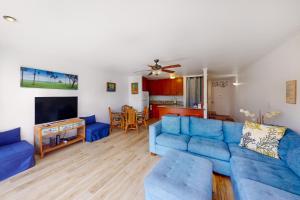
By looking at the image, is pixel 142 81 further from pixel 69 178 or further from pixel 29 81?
pixel 69 178

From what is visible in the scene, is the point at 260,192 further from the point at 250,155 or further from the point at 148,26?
the point at 148,26

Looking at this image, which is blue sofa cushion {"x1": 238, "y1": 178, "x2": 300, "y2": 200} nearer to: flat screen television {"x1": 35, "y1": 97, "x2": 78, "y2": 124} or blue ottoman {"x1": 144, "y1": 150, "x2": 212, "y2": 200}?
blue ottoman {"x1": 144, "y1": 150, "x2": 212, "y2": 200}

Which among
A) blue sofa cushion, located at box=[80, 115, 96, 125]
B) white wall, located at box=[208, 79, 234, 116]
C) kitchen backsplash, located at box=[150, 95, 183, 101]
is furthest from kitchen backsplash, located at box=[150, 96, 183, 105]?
blue sofa cushion, located at box=[80, 115, 96, 125]

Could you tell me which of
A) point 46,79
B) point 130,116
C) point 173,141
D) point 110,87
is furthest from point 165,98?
point 46,79

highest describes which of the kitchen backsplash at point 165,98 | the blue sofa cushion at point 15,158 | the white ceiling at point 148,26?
the white ceiling at point 148,26

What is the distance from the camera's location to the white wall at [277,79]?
2082 millimetres

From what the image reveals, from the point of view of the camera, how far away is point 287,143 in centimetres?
177

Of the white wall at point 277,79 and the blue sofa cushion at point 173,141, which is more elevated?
the white wall at point 277,79

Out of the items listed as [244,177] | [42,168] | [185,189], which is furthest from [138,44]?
[42,168]

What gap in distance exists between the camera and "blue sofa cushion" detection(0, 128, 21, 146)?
244cm

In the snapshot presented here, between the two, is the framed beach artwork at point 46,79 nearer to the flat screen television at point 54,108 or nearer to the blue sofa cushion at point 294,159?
the flat screen television at point 54,108

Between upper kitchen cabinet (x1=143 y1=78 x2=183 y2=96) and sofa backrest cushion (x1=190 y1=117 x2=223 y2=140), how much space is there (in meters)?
4.18

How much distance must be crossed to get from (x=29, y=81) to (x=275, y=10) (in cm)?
449

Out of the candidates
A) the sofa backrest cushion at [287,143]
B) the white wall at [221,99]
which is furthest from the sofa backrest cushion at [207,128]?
the white wall at [221,99]
